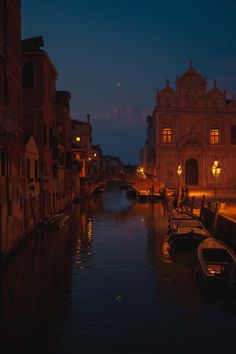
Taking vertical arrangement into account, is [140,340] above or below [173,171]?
below

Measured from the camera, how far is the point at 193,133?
5516 cm

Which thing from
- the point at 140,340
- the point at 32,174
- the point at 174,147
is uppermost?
the point at 174,147

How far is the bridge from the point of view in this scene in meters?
55.0

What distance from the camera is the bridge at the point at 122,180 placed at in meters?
55.0

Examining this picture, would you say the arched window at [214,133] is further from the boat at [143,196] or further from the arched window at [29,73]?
the arched window at [29,73]

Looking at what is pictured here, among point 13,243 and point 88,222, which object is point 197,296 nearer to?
point 13,243

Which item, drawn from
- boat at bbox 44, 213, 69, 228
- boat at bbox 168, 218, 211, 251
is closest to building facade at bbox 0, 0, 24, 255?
boat at bbox 44, 213, 69, 228

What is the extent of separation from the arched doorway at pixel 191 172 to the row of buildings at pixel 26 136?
1515 centimetres

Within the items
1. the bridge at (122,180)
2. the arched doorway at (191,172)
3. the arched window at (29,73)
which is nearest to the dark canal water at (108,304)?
the arched window at (29,73)

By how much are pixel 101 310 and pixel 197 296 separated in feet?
10.5

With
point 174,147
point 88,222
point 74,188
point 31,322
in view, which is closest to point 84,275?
point 31,322

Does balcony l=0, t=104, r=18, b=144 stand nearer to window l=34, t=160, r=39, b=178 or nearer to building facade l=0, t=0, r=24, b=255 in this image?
building facade l=0, t=0, r=24, b=255

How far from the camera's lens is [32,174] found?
86.7ft

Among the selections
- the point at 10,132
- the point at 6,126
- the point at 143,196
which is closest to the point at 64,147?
the point at 143,196
